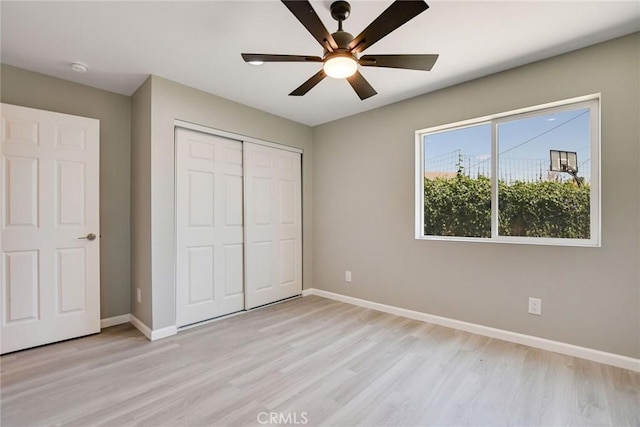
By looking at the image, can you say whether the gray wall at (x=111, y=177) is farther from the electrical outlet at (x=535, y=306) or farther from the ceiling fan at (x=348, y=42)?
the electrical outlet at (x=535, y=306)

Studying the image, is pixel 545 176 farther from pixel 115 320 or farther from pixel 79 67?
pixel 115 320

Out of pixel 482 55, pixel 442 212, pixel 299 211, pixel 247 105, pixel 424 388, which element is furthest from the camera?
pixel 299 211

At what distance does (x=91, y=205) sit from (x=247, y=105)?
6.21 ft

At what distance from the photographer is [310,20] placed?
148 cm

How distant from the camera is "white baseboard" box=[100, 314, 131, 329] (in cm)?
296

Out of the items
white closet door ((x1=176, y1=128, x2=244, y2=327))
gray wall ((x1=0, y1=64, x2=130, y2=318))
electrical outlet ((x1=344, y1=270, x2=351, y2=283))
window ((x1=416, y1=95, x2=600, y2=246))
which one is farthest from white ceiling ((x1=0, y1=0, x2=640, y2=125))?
electrical outlet ((x1=344, y1=270, x2=351, y2=283))

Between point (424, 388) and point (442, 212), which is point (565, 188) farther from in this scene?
point (424, 388)

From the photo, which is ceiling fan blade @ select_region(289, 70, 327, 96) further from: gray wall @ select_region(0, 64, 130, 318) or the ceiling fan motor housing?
Answer: gray wall @ select_region(0, 64, 130, 318)

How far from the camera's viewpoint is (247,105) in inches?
135

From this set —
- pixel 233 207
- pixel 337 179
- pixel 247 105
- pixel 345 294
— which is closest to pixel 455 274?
pixel 345 294

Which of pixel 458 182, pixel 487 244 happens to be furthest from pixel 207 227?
pixel 487 244

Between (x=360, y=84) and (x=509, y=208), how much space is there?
1804mm

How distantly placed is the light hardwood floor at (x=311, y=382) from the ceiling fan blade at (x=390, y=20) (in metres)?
2.08

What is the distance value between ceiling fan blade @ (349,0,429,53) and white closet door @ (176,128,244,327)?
6.69ft
